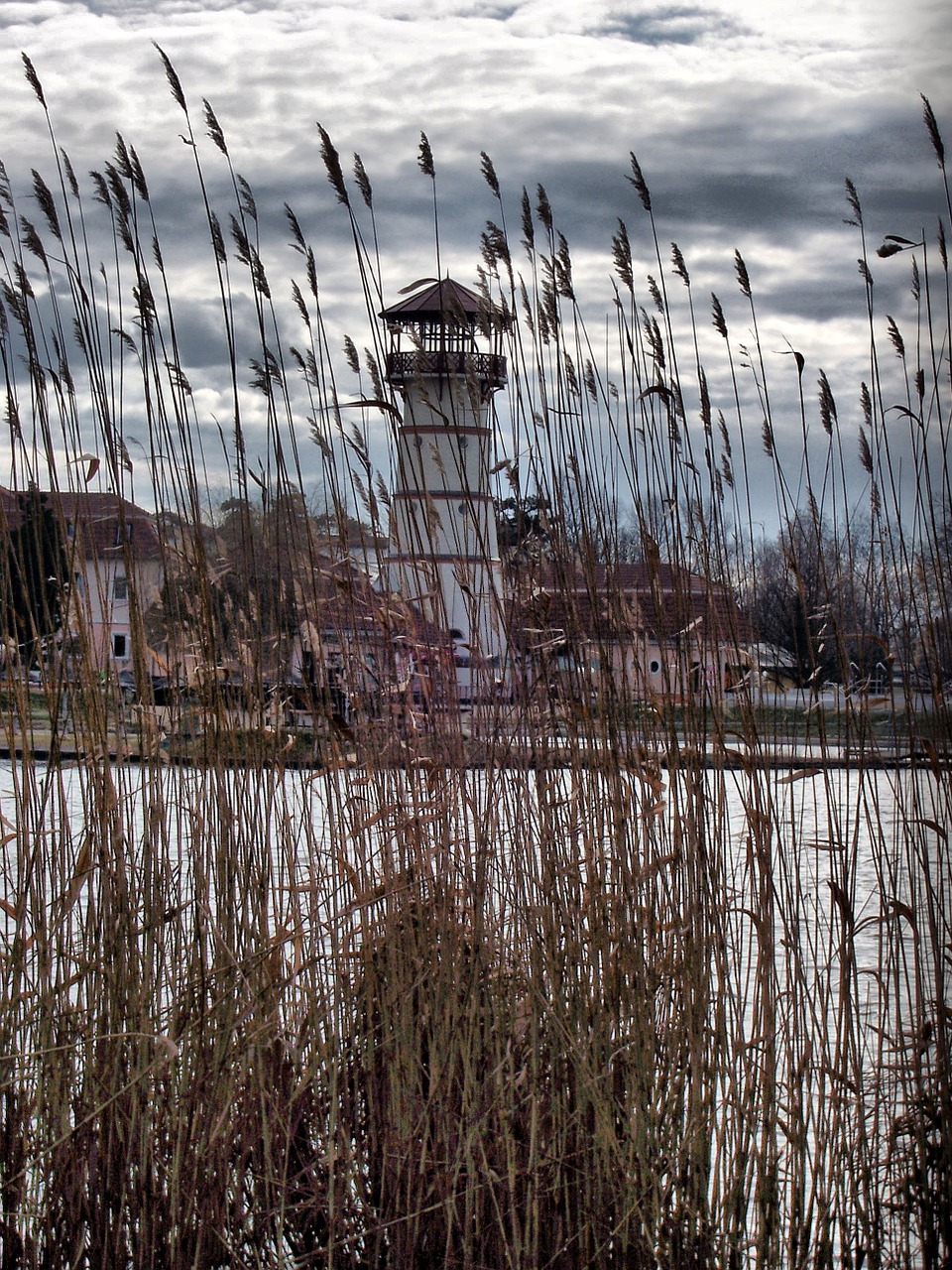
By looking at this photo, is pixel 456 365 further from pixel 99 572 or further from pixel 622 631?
pixel 99 572

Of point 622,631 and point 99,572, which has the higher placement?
point 99,572

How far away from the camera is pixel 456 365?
175 cm

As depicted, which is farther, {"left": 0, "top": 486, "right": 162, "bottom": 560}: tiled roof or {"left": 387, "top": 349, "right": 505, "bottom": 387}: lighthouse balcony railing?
{"left": 0, "top": 486, "right": 162, "bottom": 560}: tiled roof

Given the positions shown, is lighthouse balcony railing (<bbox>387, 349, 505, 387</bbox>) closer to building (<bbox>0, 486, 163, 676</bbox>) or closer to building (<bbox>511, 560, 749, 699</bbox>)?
building (<bbox>511, 560, 749, 699</bbox>)

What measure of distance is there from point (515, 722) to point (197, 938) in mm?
513

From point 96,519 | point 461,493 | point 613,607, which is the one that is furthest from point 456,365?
point 96,519

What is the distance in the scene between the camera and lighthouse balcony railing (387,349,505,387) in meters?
1.62

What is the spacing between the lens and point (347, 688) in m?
1.82

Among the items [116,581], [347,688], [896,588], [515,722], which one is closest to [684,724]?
[515,722]

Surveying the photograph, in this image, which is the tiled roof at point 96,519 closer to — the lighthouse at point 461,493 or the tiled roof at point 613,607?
the lighthouse at point 461,493

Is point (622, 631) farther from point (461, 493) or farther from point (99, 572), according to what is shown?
point (99, 572)

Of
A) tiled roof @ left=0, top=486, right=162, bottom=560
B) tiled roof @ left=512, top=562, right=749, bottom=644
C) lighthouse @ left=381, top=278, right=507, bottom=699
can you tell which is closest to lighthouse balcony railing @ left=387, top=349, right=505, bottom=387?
lighthouse @ left=381, top=278, right=507, bottom=699

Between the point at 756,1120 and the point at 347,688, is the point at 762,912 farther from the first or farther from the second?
the point at 347,688

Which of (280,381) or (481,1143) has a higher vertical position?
(280,381)
